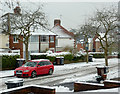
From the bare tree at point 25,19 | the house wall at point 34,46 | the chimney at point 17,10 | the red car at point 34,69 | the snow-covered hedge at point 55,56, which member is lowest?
the red car at point 34,69

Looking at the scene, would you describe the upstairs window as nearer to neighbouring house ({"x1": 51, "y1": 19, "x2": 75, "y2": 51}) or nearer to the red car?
neighbouring house ({"x1": 51, "y1": 19, "x2": 75, "y2": 51})

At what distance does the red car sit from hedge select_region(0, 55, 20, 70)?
200 inches

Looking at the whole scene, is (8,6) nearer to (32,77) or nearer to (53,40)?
(32,77)

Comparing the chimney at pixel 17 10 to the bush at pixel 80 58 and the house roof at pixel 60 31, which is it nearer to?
the bush at pixel 80 58

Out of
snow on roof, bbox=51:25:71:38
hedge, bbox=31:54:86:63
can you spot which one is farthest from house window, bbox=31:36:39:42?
snow on roof, bbox=51:25:71:38

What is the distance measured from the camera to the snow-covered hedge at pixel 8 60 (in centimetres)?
A: 2432

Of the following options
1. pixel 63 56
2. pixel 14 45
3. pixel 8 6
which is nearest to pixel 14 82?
pixel 8 6

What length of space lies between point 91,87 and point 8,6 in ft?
59.0

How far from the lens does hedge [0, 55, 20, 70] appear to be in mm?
24366

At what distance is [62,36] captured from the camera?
54469mm

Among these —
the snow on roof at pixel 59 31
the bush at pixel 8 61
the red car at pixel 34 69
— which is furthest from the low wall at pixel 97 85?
the snow on roof at pixel 59 31

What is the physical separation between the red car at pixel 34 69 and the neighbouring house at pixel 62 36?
3180 cm

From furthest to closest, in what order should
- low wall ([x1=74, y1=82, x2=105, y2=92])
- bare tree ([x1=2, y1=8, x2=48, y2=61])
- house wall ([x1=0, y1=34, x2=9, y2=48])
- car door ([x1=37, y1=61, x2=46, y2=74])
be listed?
house wall ([x1=0, y1=34, x2=9, y2=48]) → bare tree ([x1=2, y1=8, x2=48, y2=61]) → car door ([x1=37, y1=61, x2=46, y2=74]) → low wall ([x1=74, y1=82, x2=105, y2=92])

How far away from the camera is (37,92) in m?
9.54
